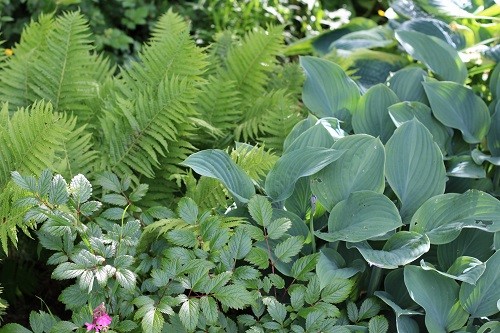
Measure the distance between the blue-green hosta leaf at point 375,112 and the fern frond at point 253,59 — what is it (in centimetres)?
51

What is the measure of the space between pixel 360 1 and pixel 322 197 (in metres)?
3.09

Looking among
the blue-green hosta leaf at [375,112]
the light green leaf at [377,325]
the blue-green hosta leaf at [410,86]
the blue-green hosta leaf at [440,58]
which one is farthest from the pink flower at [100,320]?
the blue-green hosta leaf at [440,58]

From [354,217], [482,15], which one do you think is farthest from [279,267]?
[482,15]

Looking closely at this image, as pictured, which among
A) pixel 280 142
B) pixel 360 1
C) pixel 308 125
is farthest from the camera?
pixel 360 1

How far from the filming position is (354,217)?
81.0 inches

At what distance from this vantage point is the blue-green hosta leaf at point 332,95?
2674mm

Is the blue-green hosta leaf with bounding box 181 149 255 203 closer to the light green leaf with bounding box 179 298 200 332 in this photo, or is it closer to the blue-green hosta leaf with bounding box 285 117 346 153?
the blue-green hosta leaf with bounding box 285 117 346 153

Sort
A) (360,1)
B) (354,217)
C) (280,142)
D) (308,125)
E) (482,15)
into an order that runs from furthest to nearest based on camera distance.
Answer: (360,1) → (482,15) → (280,142) → (308,125) → (354,217)

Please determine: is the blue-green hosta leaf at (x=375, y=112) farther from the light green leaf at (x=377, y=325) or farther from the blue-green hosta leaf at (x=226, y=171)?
the light green leaf at (x=377, y=325)

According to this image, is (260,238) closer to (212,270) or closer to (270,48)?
(212,270)

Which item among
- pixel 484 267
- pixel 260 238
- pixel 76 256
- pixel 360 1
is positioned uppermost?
pixel 76 256

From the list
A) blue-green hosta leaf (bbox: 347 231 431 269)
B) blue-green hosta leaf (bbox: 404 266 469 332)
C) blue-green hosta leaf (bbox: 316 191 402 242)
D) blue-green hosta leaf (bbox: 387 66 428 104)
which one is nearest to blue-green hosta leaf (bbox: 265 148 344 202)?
blue-green hosta leaf (bbox: 316 191 402 242)

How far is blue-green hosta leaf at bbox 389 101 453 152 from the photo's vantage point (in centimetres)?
252

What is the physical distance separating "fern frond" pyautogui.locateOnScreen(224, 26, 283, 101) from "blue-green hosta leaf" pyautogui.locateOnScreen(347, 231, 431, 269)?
106 centimetres
